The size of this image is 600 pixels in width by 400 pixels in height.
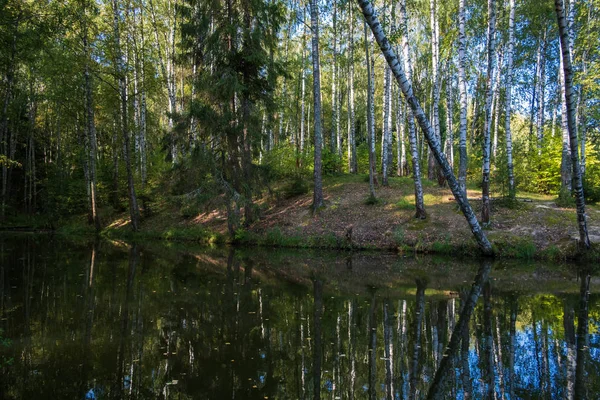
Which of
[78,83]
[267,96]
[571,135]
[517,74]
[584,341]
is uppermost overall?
[517,74]

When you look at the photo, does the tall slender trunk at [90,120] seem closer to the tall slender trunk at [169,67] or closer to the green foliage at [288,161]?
the tall slender trunk at [169,67]

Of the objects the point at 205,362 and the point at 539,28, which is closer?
the point at 205,362

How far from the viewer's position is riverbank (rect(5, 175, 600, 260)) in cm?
1283

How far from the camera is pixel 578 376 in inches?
161

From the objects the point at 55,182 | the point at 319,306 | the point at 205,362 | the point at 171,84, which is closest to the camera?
the point at 205,362

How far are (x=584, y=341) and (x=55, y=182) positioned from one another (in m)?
29.4

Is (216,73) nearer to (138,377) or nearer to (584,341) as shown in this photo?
(138,377)

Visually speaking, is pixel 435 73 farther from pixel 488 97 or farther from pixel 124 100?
pixel 124 100

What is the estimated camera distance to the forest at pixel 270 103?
12273 mm

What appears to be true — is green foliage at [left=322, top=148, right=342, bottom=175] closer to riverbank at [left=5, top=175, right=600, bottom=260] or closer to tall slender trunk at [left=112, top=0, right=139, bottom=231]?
riverbank at [left=5, top=175, right=600, bottom=260]

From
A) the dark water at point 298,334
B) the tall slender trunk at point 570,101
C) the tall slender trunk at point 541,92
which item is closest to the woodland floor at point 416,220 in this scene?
the tall slender trunk at point 570,101

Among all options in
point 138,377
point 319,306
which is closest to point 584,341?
point 319,306

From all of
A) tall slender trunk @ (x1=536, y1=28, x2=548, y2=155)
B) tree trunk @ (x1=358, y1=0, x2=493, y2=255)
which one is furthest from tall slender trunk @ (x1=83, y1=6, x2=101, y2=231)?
tall slender trunk @ (x1=536, y1=28, x2=548, y2=155)

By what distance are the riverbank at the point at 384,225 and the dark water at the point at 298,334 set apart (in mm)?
2586
